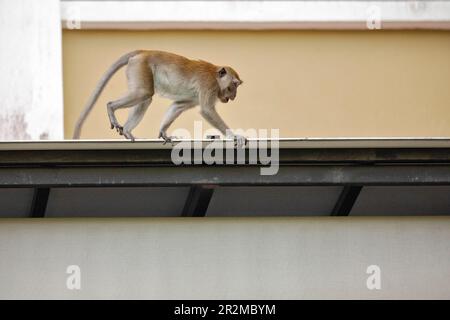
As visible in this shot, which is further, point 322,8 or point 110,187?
point 322,8

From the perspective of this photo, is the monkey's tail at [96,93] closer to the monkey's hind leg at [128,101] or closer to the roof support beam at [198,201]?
the monkey's hind leg at [128,101]

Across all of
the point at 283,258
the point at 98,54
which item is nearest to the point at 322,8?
the point at 98,54

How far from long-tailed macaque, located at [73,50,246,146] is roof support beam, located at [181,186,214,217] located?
1363mm

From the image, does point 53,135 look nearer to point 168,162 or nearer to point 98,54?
point 98,54

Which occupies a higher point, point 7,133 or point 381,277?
point 7,133

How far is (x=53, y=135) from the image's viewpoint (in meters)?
13.1

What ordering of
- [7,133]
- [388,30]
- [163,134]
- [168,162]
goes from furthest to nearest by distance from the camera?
[388,30] < [7,133] < [163,134] < [168,162]

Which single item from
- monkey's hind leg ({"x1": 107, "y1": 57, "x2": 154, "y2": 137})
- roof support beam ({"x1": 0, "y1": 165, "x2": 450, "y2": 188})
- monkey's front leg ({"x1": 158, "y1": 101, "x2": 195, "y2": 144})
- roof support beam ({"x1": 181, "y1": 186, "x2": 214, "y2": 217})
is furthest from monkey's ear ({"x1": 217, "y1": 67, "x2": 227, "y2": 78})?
roof support beam ({"x1": 0, "y1": 165, "x2": 450, "y2": 188})

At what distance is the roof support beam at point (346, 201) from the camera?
306 inches

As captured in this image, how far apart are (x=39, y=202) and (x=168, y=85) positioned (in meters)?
2.28

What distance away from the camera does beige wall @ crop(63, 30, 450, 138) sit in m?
13.7

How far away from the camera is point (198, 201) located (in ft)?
25.4

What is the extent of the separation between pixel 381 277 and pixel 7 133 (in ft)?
20.6

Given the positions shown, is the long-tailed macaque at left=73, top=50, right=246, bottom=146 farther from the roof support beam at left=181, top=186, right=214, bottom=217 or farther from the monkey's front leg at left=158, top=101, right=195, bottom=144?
the roof support beam at left=181, top=186, right=214, bottom=217
